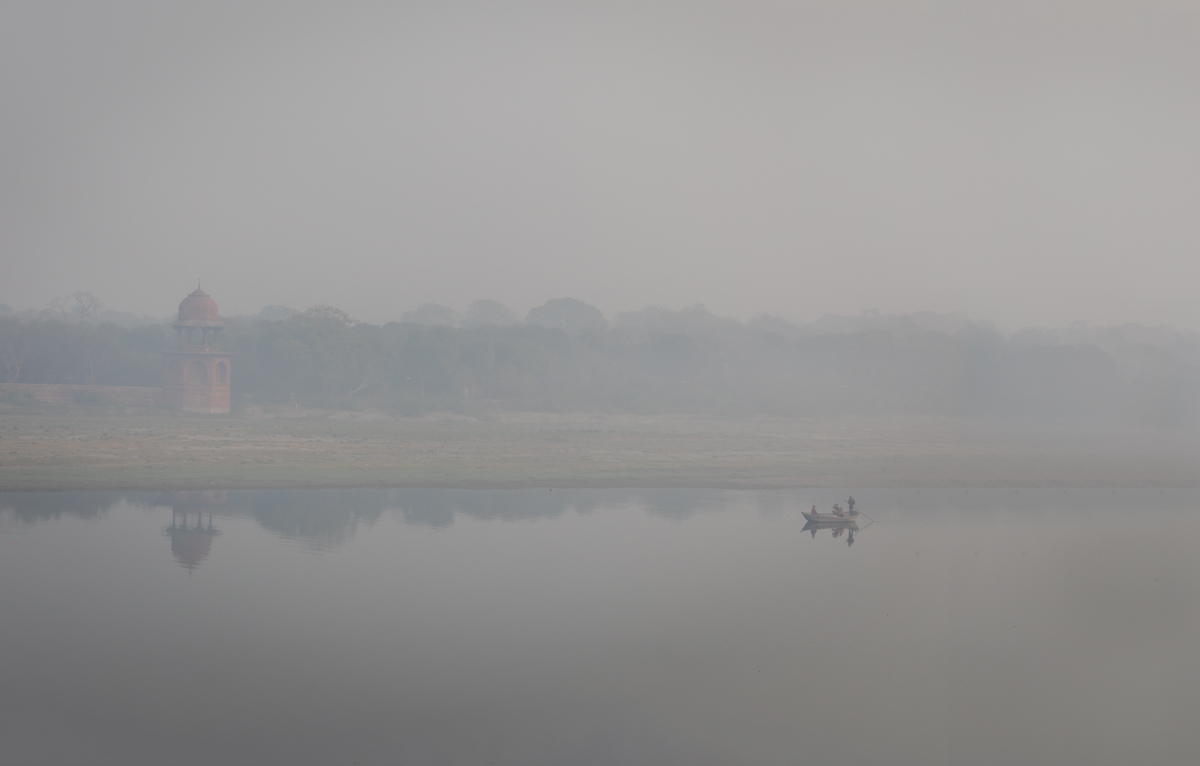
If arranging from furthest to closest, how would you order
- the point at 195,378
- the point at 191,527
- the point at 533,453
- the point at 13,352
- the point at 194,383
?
the point at 13,352
the point at 195,378
the point at 194,383
the point at 533,453
the point at 191,527

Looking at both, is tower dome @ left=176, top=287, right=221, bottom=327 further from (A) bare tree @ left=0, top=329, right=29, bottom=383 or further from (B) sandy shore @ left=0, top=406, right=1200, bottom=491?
(A) bare tree @ left=0, top=329, right=29, bottom=383

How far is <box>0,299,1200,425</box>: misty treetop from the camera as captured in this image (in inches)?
2554

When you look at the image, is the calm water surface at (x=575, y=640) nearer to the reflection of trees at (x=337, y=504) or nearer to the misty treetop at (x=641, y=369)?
the reflection of trees at (x=337, y=504)

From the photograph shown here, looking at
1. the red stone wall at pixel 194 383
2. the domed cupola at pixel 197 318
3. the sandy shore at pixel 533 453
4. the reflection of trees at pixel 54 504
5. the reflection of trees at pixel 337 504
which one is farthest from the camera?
the domed cupola at pixel 197 318

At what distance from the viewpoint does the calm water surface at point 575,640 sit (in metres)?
13.3

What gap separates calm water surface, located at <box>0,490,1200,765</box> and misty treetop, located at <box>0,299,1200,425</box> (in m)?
36.2

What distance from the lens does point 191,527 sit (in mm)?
27109

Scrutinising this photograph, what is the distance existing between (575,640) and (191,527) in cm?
1462

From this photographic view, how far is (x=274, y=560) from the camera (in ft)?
75.8

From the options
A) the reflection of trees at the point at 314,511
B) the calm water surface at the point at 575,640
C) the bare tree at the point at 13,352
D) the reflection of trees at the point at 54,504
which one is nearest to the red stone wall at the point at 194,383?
the bare tree at the point at 13,352

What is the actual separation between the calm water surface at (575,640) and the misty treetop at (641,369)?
1426 inches

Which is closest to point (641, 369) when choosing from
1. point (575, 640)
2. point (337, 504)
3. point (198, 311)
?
point (198, 311)

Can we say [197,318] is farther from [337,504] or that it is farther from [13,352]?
[337,504]

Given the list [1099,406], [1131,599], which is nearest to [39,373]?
[1131,599]
